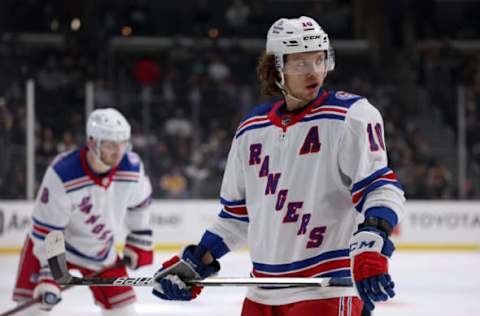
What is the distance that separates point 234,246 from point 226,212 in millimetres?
107

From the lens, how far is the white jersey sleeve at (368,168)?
78.6 inches

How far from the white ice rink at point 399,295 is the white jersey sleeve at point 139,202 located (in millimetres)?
836

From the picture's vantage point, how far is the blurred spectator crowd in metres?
8.25

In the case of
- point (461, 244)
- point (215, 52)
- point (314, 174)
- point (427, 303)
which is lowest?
point (461, 244)

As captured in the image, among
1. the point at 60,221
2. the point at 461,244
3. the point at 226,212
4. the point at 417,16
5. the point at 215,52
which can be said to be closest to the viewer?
the point at 226,212

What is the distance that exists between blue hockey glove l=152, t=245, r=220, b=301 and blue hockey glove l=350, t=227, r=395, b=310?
55 cm

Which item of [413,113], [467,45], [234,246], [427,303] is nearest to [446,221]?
[413,113]

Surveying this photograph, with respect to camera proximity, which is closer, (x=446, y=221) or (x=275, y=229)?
(x=275, y=229)

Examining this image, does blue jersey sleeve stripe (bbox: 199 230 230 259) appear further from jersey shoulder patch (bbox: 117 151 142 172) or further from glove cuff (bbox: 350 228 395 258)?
jersey shoulder patch (bbox: 117 151 142 172)

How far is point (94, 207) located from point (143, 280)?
1.58m

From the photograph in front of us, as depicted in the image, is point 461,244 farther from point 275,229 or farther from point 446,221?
point 275,229

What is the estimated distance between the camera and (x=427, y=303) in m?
5.17

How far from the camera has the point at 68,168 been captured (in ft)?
12.9

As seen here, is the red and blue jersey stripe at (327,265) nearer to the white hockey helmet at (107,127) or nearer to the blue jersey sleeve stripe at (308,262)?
the blue jersey sleeve stripe at (308,262)
